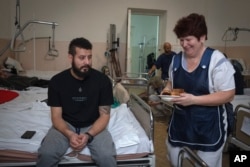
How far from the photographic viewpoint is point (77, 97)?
6.96 ft

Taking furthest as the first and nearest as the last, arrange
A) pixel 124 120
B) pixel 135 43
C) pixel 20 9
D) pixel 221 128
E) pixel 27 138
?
pixel 135 43, pixel 20 9, pixel 124 120, pixel 27 138, pixel 221 128

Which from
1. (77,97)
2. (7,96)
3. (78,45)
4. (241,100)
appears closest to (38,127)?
(77,97)

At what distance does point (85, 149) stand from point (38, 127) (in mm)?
591

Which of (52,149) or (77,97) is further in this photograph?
(77,97)

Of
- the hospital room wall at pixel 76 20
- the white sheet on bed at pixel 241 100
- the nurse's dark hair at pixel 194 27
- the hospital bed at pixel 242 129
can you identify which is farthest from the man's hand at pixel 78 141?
the hospital room wall at pixel 76 20

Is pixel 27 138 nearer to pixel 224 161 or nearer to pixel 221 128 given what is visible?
pixel 221 128

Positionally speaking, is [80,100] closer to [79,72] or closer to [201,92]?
[79,72]

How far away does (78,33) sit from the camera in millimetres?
6062

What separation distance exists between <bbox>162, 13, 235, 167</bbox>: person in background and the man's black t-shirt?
700mm

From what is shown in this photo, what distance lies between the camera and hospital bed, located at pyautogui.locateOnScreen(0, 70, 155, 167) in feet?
6.31

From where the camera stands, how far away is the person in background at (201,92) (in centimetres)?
158

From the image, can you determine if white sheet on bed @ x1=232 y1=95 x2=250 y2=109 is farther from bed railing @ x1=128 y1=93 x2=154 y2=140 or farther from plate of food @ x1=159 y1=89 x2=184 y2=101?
plate of food @ x1=159 y1=89 x2=184 y2=101

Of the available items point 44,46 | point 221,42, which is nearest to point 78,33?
point 44,46

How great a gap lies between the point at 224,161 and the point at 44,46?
456cm
